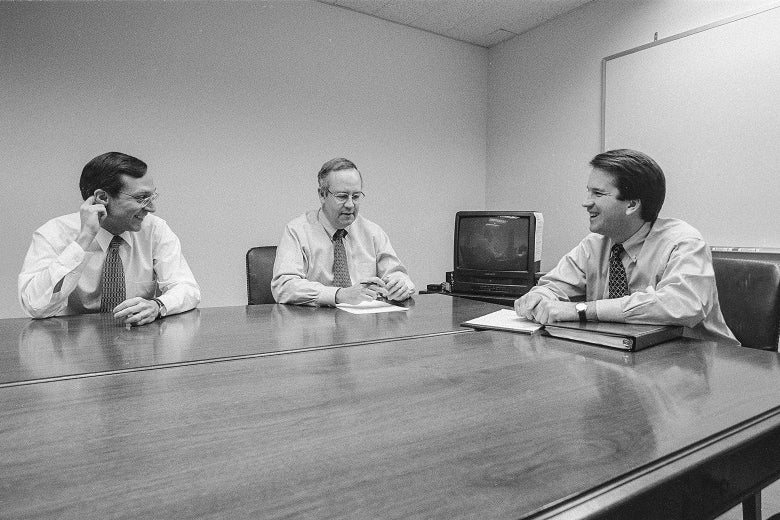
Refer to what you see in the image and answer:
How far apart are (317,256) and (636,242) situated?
4.75ft

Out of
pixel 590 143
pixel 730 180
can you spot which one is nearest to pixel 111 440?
pixel 730 180

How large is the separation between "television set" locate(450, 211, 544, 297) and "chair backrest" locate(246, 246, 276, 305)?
4.91 feet

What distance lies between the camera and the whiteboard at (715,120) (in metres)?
2.82

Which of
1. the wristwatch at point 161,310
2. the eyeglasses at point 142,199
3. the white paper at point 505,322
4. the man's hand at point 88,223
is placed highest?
the eyeglasses at point 142,199

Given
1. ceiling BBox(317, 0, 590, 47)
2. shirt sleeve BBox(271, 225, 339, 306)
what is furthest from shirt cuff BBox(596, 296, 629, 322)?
ceiling BBox(317, 0, 590, 47)

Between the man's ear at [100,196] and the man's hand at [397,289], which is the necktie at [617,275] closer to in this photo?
the man's hand at [397,289]

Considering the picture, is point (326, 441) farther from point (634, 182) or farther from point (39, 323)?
point (634, 182)

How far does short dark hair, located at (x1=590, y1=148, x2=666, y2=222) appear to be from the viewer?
71.4 inches

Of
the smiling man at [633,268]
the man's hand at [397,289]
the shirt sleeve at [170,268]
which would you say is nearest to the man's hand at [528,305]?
the smiling man at [633,268]

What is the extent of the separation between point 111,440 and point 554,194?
3.89 m

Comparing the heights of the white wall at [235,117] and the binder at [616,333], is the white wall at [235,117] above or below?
above

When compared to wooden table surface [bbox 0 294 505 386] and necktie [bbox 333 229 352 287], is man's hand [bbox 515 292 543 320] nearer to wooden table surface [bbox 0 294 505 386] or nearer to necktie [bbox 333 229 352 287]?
wooden table surface [bbox 0 294 505 386]

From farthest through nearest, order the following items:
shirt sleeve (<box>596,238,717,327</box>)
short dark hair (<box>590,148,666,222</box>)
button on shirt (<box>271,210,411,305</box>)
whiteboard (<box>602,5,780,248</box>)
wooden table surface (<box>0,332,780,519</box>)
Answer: whiteboard (<box>602,5,780,248</box>)
button on shirt (<box>271,210,411,305</box>)
short dark hair (<box>590,148,666,222</box>)
shirt sleeve (<box>596,238,717,327</box>)
wooden table surface (<box>0,332,780,519</box>)

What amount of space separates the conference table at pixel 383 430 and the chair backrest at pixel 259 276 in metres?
1.19
